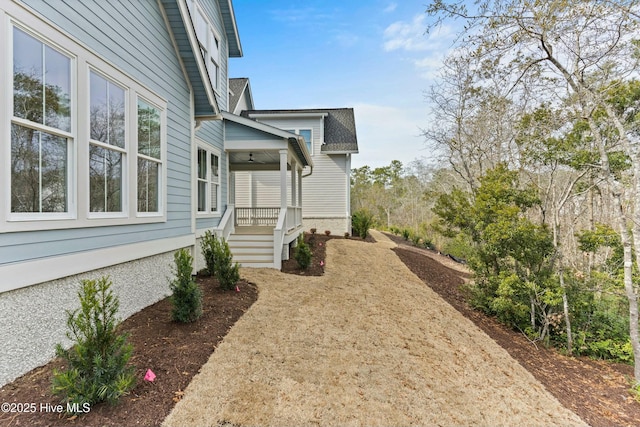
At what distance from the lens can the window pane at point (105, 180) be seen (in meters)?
3.66

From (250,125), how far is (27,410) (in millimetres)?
7331

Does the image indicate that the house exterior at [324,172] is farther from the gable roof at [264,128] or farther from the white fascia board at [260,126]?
the white fascia board at [260,126]

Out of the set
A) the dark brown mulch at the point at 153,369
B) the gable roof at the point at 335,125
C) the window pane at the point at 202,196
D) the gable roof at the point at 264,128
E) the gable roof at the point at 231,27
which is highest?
the gable roof at the point at 231,27

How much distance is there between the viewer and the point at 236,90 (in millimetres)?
14211

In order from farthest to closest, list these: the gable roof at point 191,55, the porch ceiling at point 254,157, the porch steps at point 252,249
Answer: the porch ceiling at point 254,157
the porch steps at point 252,249
the gable roof at point 191,55

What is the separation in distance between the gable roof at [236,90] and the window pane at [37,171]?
1099cm

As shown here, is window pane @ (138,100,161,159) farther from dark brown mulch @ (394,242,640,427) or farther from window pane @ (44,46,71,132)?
dark brown mulch @ (394,242,640,427)

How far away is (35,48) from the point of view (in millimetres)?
2879

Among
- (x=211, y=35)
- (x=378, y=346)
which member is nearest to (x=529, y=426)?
(x=378, y=346)

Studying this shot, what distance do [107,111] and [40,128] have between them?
1153 millimetres

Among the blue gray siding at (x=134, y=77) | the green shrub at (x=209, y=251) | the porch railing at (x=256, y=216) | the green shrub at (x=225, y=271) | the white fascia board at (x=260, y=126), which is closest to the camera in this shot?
the blue gray siding at (x=134, y=77)

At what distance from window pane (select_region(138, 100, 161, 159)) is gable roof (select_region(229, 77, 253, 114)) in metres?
8.84

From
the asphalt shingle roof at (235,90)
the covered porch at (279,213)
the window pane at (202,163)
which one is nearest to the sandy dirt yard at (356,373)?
the covered porch at (279,213)

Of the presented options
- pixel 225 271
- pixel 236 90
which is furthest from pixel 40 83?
pixel 236 90
